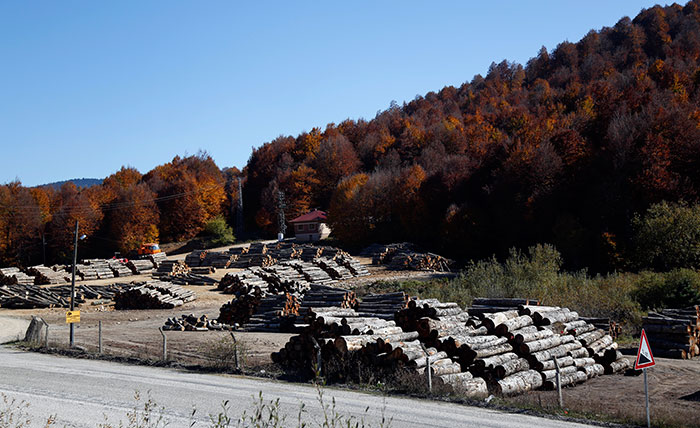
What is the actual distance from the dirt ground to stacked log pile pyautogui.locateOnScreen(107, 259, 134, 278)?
17023 millimetres

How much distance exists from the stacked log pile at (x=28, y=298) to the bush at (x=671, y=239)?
128 feet

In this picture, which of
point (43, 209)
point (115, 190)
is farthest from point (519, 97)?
point (43, 209)

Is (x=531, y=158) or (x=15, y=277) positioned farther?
(x=531, y=158)

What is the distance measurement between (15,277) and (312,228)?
122 ft

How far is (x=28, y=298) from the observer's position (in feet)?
134

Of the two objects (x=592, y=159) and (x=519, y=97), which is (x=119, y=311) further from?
(x=519, y=97)

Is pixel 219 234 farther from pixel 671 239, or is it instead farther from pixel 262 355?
pixel 262 355

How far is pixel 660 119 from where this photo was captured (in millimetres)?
49312

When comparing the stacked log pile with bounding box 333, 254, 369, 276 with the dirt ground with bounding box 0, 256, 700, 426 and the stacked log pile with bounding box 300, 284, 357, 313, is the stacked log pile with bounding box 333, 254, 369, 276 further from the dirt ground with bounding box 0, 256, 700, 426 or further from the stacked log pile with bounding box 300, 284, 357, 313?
the stacked log pile with bounding box 300, 284, 357, 313

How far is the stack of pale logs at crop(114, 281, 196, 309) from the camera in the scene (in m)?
38.6

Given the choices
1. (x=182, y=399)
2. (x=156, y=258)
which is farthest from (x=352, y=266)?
(x=182, y=399)

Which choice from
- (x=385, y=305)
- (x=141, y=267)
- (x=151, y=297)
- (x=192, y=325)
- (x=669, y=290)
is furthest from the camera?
(x=141, y=267)

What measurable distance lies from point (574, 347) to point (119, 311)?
1180 inches

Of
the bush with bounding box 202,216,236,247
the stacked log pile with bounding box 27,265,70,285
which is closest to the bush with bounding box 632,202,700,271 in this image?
the stacked log pile with bounding box 27,265,70,285
